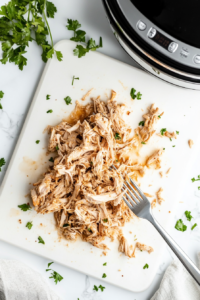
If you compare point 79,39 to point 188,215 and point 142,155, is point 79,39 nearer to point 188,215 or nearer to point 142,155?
point 142,155

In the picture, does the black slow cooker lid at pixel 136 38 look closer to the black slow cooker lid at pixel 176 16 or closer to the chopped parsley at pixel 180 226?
the black slow cooker lid at pixel 176 16

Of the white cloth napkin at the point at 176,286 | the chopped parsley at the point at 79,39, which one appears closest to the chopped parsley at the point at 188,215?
the white cloth napkin at the point at 176,286

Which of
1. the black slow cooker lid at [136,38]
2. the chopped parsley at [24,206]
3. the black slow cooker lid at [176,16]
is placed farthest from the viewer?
the chopped parsley at [24,206]

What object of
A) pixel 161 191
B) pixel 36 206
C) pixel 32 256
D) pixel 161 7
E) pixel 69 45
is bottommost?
pixel 32 256

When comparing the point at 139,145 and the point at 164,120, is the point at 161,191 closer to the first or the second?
the point at 139,145

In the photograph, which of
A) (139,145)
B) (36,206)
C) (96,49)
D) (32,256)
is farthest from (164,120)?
(32,256)

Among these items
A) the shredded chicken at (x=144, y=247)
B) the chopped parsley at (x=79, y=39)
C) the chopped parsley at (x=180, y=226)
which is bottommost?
the shredded chicken at (x=144, y=247)

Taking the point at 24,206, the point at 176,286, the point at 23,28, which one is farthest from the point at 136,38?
the point at 176,286
